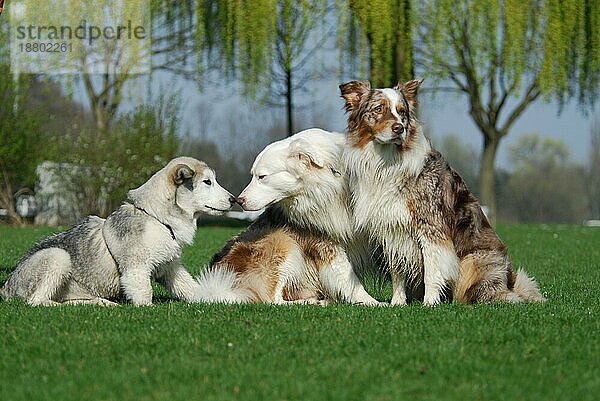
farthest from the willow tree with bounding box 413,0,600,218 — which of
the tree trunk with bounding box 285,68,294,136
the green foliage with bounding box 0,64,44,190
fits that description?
the green foliage with bounding box 0,64,44,190

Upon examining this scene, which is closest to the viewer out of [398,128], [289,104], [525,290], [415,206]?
[398,128]

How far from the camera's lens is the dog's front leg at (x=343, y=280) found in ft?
25.3

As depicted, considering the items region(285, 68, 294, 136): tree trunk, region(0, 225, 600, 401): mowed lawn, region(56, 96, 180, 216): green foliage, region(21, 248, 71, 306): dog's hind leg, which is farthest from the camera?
region(285, 68, 294, 136): tree trunk

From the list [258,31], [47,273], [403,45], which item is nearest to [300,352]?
[47,273]

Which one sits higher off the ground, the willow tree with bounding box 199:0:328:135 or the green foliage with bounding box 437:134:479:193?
the willow tree with bounding box 199:0:328:135

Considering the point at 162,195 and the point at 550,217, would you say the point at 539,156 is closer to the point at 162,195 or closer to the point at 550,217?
the point at 550,217

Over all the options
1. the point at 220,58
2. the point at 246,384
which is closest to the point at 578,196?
the point at 220,58

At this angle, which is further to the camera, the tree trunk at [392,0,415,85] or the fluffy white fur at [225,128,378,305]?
the tree trunk at [392,0,415,85]

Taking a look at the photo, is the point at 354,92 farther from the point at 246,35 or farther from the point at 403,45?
the point at 403,45

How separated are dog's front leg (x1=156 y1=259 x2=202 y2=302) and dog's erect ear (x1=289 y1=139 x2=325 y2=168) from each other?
1378mm

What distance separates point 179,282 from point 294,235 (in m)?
1.09

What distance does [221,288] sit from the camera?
759 cm

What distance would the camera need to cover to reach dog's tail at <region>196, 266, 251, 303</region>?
296 inches

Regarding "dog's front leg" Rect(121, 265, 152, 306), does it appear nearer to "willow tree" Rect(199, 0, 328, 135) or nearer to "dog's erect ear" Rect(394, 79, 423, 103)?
"dog's erect ear" Rect(394, 79, 423, 103)
